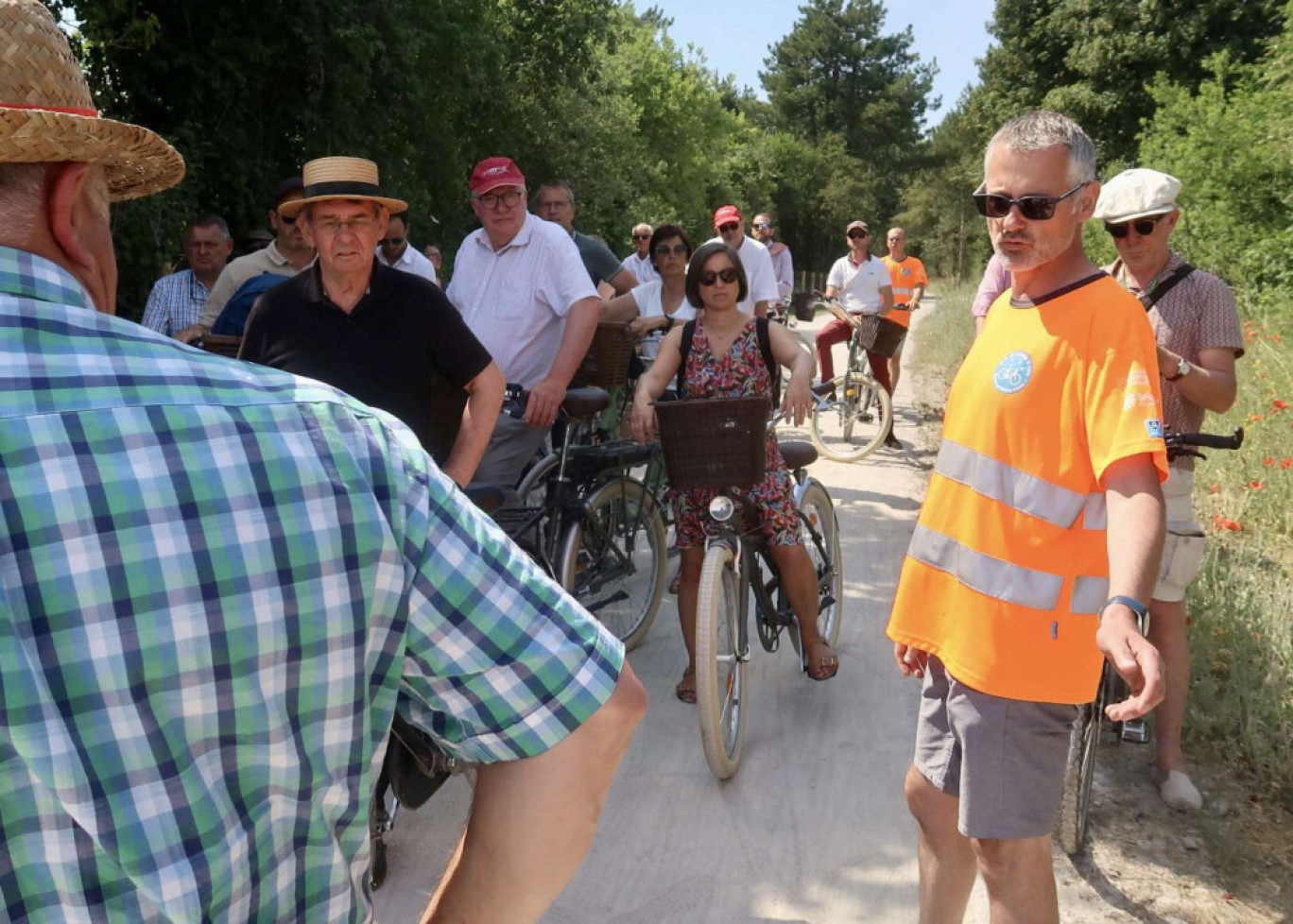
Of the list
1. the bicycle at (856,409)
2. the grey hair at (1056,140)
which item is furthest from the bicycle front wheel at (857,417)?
the grey hair at (1056,140)

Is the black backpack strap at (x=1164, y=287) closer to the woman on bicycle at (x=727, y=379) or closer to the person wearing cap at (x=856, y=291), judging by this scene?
the woman on bicycle at (x=727, y=379)

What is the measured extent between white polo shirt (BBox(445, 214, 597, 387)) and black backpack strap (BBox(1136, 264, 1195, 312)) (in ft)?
8.11

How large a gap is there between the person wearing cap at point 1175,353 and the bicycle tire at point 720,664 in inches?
59.4

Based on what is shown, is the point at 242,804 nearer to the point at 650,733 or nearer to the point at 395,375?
the point at 395,375

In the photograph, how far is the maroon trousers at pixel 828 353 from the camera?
1082 cm

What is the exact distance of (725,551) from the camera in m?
4.47

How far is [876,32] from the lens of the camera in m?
85.4

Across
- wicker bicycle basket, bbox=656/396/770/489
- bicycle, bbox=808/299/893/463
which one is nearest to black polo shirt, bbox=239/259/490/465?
wicker bicycle basket, bbox=656/396/770/489

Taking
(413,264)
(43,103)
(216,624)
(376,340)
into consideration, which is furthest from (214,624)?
(413,264)

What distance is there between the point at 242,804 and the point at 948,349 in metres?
18.5

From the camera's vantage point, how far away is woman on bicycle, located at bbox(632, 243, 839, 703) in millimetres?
4777

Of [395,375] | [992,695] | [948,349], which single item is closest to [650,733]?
[395,375]

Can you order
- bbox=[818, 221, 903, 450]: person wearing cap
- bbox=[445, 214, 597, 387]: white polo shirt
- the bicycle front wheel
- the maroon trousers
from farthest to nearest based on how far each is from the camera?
bbox=[818, 221, 903, 450]: person wearing cap, the maroon trousers, the bicycle front wheel, bbox=[445, 214, 597, 387]: white polo shirt

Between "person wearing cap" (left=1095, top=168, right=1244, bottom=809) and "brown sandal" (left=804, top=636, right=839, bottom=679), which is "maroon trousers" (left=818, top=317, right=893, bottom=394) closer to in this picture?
"brown sandal" (left=804, top=636, right=839, bottom=679)
